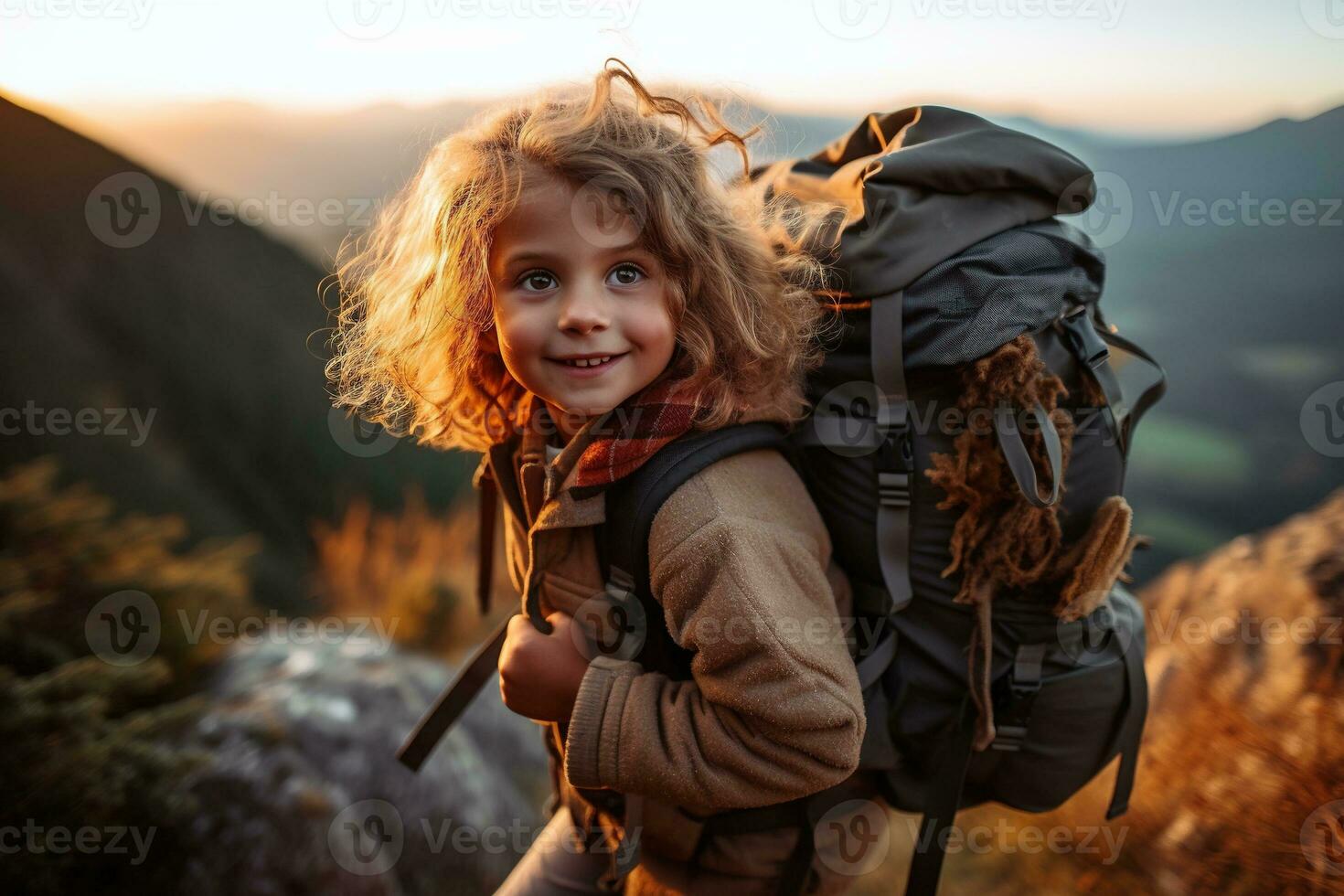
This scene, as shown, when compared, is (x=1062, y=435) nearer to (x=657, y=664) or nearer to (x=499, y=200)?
(x=657, y=664)

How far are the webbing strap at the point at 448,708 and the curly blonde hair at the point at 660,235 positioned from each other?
0.70m

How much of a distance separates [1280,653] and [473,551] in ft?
9.62

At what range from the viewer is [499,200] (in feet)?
4.56

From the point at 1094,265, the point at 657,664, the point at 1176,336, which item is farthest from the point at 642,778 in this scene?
the point at 1176,336

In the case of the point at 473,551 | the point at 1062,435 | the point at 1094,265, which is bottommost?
the point at 473,551

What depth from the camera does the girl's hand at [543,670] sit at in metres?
1.52

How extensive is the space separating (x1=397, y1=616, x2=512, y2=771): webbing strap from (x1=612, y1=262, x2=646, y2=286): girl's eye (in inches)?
37.6

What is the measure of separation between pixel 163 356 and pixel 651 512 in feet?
7.43

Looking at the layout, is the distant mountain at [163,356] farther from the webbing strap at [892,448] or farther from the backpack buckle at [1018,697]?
the backpack buckle at [1018,697]

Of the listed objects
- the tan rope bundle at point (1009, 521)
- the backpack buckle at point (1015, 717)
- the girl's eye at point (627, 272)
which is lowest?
the backpack buckle at point (1015, 717)

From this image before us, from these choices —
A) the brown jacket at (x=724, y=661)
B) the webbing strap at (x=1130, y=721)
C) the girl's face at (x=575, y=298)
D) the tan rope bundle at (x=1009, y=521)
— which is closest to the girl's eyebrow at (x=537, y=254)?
the girl's face at (x=575, y=298)

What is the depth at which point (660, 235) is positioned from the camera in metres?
1.43

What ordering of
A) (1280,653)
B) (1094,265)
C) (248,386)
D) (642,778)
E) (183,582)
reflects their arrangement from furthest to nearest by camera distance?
1. (248,386)
2. (183,582)
3. (1280,653)
4. (1094,265)
5. (642,778)

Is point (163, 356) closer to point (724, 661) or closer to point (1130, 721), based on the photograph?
point (724, 661)
